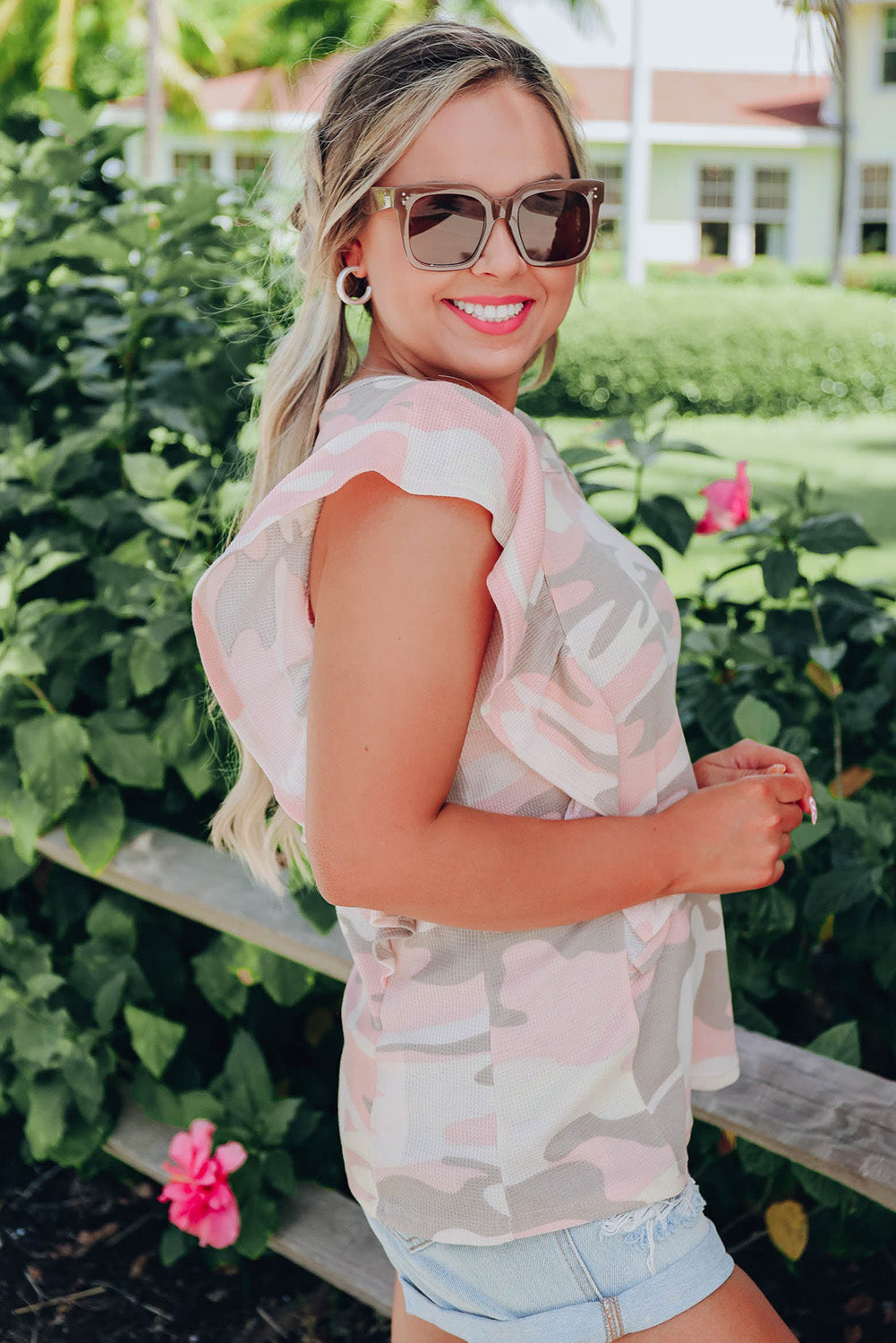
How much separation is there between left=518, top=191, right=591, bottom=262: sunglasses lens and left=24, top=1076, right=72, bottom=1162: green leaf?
1.92m

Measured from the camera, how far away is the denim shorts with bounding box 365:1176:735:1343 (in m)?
1.12

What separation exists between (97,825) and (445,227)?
1448 millimetres

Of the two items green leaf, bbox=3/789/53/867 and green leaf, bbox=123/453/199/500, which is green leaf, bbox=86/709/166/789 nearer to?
green leaf, bbox=3/789/53/867

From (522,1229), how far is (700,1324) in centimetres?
16

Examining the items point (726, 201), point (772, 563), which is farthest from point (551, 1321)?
point (726, 201)

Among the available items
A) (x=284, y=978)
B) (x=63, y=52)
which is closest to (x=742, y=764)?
(x=284, y=978)

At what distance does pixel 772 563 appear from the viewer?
2.21 metres

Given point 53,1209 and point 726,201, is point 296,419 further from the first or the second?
point 726,201

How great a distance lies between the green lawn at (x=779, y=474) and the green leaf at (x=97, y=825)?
1178 millimetres

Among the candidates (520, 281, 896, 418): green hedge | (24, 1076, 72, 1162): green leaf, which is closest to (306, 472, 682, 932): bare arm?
(24, 1076, 72, 1162): green leaf

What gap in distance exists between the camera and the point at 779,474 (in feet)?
35.7

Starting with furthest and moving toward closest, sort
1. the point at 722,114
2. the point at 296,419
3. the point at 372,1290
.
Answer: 1. the point at 722,114
2. the point at 372,1290
3. the point at 296,419

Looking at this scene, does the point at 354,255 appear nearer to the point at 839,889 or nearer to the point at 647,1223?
the point at 647,1223

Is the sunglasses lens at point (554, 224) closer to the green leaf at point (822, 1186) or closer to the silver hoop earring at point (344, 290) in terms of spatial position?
the silver hoop earring at point (344, 290)
